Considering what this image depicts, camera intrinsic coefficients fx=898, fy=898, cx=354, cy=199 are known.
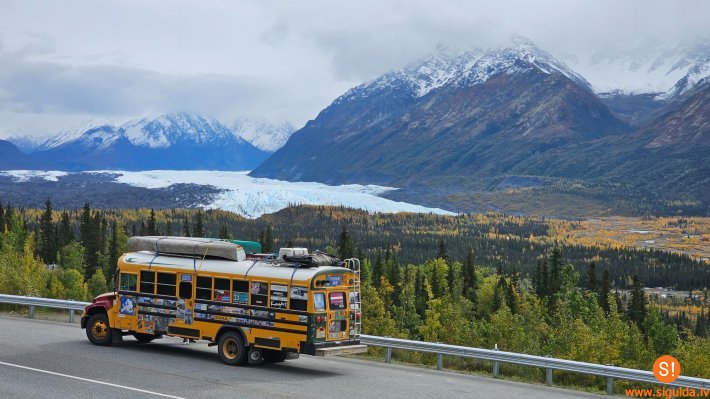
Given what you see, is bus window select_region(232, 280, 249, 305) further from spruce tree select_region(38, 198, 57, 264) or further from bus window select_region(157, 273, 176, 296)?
spruce tree select_region(38, 198, 57, 264)

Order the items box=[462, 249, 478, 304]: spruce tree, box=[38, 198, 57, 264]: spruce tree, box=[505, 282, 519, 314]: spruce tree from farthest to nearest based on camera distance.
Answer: box=[38, 198, 57, 264]: spruce tree
box=[462, 249, 478, 304]: spruce tree
box=[505, 282, 519, 314]: spruce tree

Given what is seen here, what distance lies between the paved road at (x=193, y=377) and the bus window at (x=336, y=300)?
2.20 metres

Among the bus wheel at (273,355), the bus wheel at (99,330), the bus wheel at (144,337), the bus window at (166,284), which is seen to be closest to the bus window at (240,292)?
the bus wheel at (273,355)

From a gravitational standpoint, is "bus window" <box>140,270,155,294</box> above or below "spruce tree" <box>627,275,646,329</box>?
above

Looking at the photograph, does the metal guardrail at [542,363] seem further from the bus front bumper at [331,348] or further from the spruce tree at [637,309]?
the spruce tree at [637,309]

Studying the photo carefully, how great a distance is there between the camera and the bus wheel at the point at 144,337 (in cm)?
3187

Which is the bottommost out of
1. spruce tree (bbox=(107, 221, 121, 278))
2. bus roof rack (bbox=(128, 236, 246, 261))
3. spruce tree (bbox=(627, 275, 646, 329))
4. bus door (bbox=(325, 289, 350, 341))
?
spruce tree (bbox=(627, 275, 646, 329))

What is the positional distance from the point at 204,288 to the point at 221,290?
2.26 feet

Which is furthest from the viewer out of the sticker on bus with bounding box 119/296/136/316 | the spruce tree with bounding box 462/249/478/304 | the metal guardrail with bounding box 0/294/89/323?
the spruce tree with bounding box 462/249/478/304

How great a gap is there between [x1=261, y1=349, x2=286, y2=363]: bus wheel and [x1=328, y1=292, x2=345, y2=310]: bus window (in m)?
2.76

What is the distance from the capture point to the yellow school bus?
1113 inches

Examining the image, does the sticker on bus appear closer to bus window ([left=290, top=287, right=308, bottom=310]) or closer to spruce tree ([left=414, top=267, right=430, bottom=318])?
bus window ([left=290, top=287, right=308, bottom=310])

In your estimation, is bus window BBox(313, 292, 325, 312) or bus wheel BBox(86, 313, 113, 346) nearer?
bus window BBox(313, 292, 325, 312)

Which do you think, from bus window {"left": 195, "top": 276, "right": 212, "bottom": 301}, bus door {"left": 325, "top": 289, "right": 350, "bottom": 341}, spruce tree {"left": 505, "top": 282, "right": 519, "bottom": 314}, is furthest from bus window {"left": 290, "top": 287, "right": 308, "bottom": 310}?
spruce tree {"left": 505, "top": 282, "right": 519, "bottom": 314}
